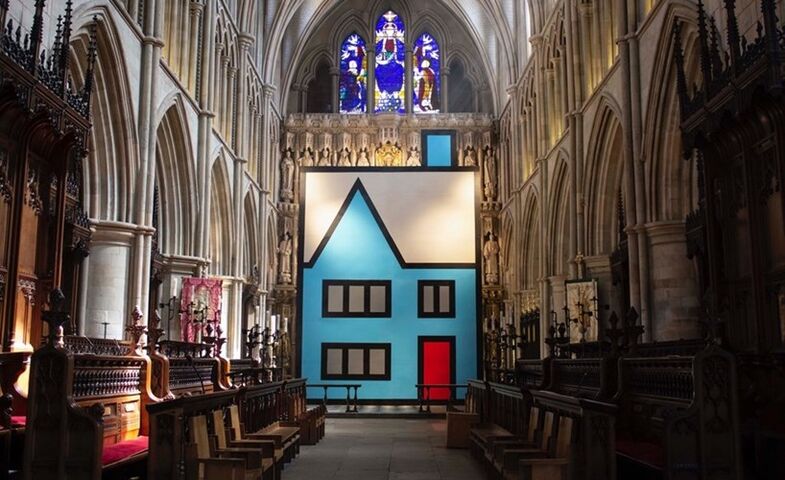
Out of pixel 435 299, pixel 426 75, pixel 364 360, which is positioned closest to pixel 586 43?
pixel 435 299

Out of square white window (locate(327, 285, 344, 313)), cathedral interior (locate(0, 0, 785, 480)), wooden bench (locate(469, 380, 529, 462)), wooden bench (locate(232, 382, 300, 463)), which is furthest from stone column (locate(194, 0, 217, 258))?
square white window (locate(327, 285, 344, 313))

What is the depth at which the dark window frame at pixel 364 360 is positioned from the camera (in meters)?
27.3

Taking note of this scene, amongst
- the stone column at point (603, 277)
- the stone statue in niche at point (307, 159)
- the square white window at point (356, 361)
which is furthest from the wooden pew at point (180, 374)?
the stone statue in niche at point (307, 159)

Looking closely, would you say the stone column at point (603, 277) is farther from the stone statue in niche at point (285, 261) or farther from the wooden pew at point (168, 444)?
the stone statue in niche at point (285, 261)

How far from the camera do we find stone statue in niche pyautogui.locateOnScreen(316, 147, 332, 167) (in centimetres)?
3030

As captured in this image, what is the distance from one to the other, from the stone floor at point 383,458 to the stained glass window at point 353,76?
1794 cm

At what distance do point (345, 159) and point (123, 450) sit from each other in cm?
2387

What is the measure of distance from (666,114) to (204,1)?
37.7 feet

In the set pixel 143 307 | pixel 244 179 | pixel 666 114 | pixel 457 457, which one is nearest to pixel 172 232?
pixel 143 307

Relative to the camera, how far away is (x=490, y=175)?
30.0m

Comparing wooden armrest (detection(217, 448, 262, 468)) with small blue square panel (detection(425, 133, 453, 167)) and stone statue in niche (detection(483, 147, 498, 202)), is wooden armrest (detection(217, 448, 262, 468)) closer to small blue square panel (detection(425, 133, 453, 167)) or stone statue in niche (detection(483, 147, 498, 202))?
stone statue in niche (detection(483, 147, 498, 202))

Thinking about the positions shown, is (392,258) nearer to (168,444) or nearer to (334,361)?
(334,361)

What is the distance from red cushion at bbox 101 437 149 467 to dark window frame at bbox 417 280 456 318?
799 inches

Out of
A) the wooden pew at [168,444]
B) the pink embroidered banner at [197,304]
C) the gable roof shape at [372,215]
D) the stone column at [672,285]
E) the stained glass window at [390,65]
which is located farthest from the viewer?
the stained glass window at [390,65]
